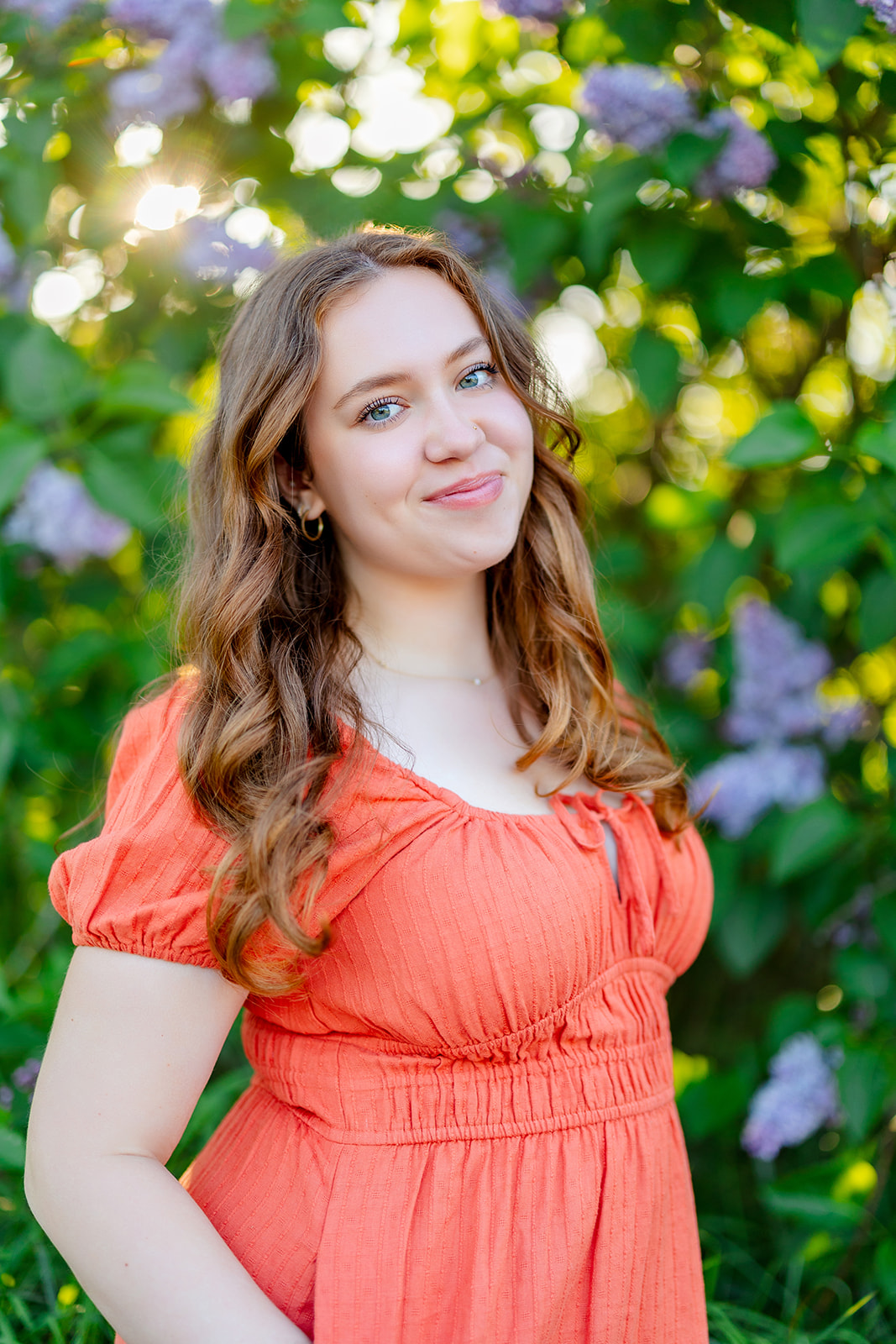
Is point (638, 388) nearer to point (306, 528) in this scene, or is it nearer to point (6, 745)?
point (306, 528)

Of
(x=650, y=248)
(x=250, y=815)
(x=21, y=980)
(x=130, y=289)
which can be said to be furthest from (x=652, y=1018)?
(x=130, y=289)

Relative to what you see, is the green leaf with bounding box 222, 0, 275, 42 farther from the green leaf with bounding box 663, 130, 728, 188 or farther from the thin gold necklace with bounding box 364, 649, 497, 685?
the thin gold necklace with bounding box 364, 649, 497, 685

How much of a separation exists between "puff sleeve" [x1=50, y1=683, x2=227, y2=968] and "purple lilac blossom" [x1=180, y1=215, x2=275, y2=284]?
3.97 feet

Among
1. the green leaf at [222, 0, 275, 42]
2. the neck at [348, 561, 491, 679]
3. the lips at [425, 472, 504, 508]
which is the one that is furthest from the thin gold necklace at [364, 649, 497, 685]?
the green leaf at [222, 0, 275, 42]

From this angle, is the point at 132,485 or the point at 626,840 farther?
the point at 132,485

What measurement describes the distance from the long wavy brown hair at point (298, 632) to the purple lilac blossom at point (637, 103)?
0.47 meters

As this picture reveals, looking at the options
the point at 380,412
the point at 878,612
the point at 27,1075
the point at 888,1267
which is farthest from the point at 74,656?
the point at 888,1267

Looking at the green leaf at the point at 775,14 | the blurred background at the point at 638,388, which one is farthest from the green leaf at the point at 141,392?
the green leaf at the point at 775,14

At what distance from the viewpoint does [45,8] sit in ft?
6.25

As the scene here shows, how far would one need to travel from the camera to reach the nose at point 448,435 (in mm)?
1289

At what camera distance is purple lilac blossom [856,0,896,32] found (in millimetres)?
1376

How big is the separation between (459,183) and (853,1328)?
2.14 meters

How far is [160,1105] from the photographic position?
1.11 metres

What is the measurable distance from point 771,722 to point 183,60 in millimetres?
1636
